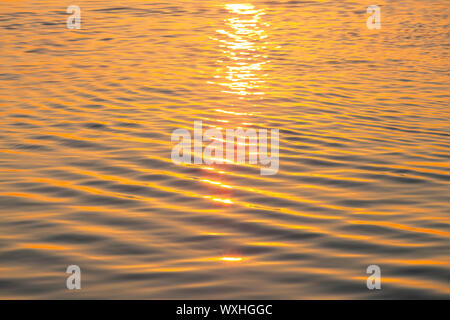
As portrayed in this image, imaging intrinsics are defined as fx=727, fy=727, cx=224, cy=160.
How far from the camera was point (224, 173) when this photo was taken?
350 inches

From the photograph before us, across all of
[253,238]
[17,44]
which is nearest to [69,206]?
[253,238]

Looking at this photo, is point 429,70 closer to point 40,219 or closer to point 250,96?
point 250,96

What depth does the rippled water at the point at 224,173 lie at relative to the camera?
6031 millimetres

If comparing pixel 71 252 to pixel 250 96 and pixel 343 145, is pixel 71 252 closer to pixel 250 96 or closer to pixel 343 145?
pixel 343 145

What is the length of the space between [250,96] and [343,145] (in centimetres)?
382

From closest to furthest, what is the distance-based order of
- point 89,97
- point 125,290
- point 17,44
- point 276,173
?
1. point 125,290
2. point 276,173
3. point 89,97
4. point 17,44

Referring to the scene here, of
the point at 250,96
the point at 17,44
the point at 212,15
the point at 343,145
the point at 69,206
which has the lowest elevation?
the point at 69,206

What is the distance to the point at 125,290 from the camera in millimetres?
5637

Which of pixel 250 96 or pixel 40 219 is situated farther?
pixel 250 96

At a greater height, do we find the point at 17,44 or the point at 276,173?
the point at 17,44

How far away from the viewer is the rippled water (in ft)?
19.8

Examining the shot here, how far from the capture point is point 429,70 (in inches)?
632

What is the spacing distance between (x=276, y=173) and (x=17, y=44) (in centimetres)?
1258
